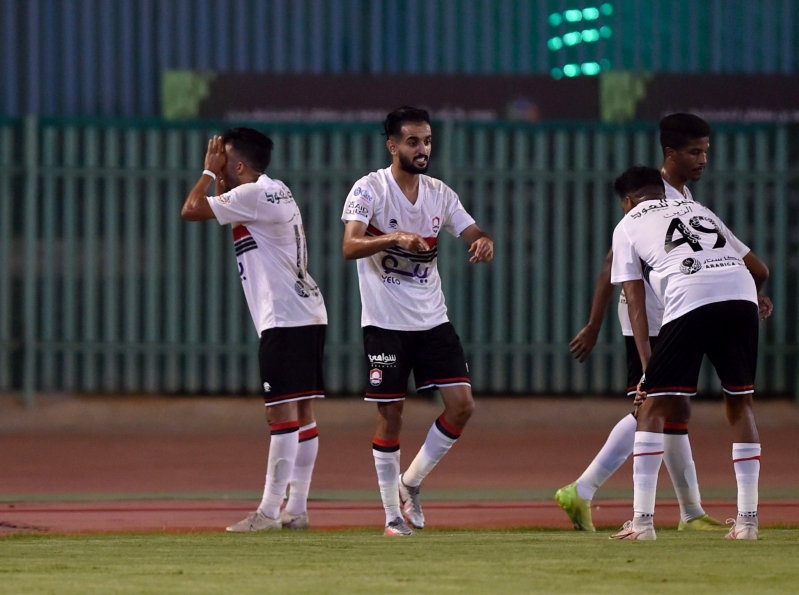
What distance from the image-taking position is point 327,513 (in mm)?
8344

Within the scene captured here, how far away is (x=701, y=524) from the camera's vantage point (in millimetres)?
7438

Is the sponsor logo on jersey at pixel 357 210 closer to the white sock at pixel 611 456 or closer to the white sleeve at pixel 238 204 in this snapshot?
the white sleeve at pixel 238 204

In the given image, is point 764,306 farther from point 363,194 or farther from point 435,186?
point 363,194

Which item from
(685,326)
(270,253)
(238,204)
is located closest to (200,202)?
(238,204)

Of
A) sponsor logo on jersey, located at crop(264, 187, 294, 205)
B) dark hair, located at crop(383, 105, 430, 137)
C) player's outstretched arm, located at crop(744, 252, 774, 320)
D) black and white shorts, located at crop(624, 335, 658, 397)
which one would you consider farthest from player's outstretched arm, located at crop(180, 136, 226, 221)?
player's outstretched arm, located at crop(744, 252, 774, 320)

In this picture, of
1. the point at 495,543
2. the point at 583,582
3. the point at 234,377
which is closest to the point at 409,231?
the point at 495,543

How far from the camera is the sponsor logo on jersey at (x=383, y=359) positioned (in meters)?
7.35

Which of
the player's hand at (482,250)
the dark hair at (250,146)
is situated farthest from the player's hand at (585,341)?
the dark hair at (250,146)

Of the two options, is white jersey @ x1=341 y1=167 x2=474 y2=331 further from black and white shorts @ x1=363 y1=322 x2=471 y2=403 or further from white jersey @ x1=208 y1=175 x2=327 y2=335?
white jersey @ x1=208 y1=175 x2=327 y2=335

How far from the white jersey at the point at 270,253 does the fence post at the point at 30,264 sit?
20.4 ft

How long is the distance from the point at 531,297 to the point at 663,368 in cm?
735

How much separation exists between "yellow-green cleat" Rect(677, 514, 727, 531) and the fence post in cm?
775

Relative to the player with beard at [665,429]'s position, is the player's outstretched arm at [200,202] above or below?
above

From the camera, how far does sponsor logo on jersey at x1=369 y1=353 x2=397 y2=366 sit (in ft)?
24.1
